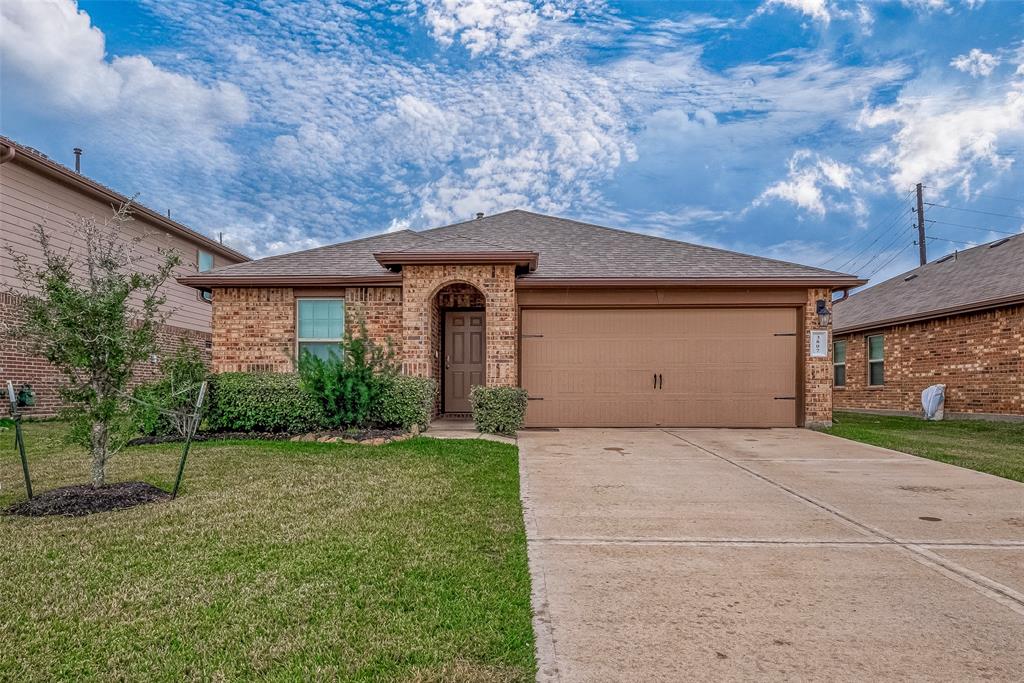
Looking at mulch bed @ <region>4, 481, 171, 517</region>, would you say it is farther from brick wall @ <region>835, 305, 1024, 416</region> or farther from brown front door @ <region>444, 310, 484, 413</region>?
brick wall @ <region>835, 305, 1024, 416</region>

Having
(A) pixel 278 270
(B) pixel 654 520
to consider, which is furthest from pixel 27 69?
(B) pixel 654 520

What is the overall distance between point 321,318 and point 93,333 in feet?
19.9

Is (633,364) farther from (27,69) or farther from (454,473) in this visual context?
(27,69)

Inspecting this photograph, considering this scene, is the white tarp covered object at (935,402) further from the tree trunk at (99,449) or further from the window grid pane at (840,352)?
the tree trunk at (99,449)

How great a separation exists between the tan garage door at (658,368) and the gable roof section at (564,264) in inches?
26.3

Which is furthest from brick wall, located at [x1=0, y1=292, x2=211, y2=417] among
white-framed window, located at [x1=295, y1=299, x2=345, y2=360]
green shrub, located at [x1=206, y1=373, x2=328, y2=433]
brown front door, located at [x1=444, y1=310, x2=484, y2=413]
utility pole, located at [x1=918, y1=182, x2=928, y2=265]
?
utility pole, located at [x1=918, y1=182, x2=928, y2=265]

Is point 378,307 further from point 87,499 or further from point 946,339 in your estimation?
point 946,339

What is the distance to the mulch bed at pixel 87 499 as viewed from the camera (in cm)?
448

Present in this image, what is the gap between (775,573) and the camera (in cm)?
331

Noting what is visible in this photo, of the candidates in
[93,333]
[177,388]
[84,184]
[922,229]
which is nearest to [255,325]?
[177,388]

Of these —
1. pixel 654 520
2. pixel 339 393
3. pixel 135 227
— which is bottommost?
pixel 654 520

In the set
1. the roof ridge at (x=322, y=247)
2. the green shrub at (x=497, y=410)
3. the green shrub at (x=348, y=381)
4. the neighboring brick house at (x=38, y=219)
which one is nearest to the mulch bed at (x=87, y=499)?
the green shrub at (x=348, y=381)

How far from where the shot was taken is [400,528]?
399 centimetres

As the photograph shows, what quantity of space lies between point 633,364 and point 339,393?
5307 mm
